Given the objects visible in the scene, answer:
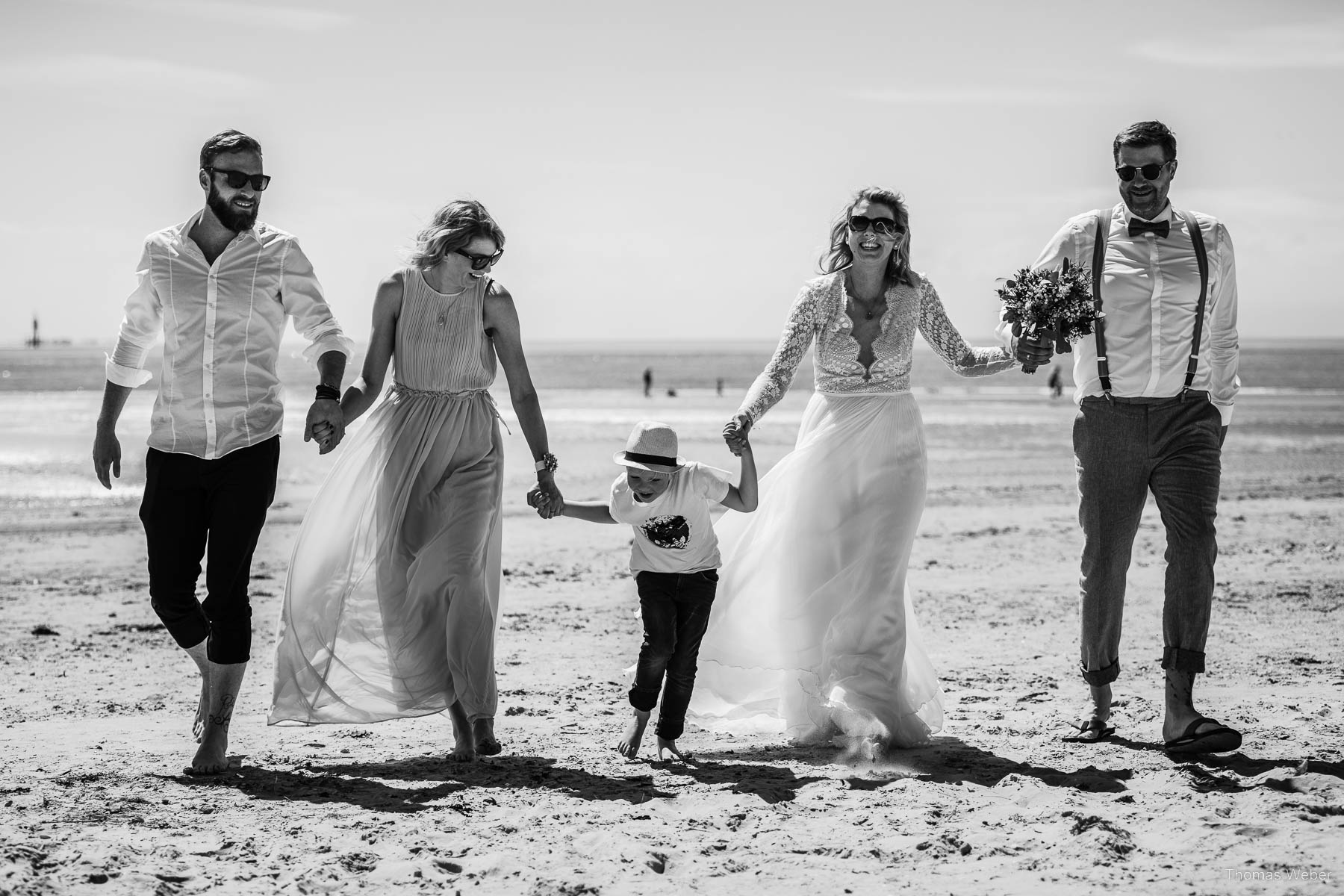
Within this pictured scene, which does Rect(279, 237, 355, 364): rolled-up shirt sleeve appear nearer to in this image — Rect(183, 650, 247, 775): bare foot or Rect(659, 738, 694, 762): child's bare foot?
Rect(183, 650, 247, 775): bare foot

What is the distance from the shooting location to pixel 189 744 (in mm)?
5195

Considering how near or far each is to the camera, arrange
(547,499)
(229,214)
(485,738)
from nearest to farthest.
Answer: (229,214), (485,738), (547,499)

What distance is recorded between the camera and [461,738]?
5.09 meters

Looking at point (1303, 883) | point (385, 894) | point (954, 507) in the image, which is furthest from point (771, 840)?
point (954, 507)

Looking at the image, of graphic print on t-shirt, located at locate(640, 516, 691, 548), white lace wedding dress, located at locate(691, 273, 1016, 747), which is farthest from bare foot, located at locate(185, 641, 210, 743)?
white lace wedding dress, located at locate(691, 273, 1016, 747)

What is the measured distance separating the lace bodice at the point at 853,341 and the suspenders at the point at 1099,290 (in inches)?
17.4

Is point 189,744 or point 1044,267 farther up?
point 1044,267

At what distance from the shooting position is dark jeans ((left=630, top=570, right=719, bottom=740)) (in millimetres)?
5035

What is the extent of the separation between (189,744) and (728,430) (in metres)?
2.63

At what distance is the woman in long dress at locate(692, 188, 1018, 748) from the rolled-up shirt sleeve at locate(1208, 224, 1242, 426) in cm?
81

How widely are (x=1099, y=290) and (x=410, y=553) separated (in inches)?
122

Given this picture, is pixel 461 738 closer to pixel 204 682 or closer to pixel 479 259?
pixel 204 682

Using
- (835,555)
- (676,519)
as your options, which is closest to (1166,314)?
(835,555)

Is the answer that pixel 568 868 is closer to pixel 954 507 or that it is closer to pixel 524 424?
pixel 524 424
